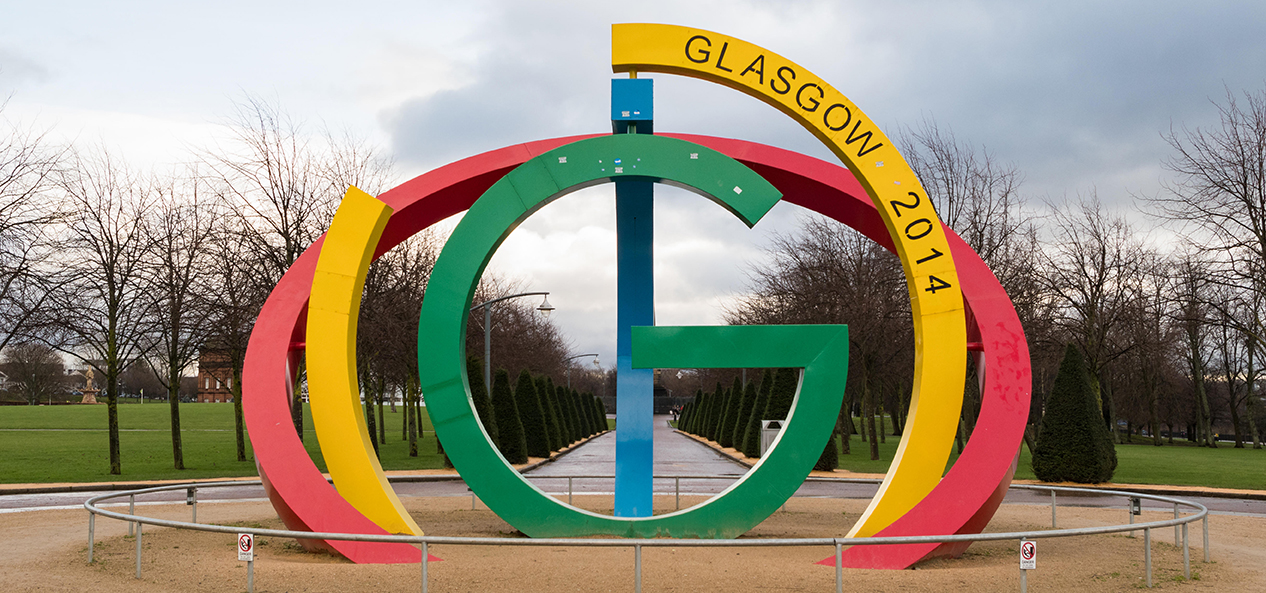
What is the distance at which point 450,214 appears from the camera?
1307cm

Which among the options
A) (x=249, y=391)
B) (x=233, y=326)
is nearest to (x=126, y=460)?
(x=233, y=326)

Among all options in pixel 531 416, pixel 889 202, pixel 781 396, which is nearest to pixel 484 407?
pixel 531 416

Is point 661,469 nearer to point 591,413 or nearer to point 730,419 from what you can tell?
point 730,419

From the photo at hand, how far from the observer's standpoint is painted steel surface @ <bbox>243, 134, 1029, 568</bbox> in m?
10.5

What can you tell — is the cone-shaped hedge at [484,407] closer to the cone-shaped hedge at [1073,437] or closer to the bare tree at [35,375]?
the cone-shaped hedge at [1073,437]

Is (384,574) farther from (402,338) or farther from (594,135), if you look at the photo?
(402,338)

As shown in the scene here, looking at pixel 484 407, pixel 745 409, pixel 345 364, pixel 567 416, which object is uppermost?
pixel 345 364

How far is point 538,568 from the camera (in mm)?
9648

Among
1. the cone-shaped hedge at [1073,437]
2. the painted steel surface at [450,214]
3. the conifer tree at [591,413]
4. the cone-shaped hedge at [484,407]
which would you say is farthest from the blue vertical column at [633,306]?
the conifer tree at [591,413]

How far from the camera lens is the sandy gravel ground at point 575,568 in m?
9.01

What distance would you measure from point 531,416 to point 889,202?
82.5 ft

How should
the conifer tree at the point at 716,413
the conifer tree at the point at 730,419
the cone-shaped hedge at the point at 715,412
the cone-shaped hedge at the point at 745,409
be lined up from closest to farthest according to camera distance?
the cone-shaped hedge at the point at 745,409, the conifer tree at the point at 730,419, the conifer tree at the point at 716,413, the cone-shaped hedge at the point at 715,412

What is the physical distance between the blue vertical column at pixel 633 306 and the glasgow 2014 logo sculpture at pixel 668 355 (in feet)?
0.11

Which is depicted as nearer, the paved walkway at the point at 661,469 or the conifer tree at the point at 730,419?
the paved walkway at the point at 661,469
